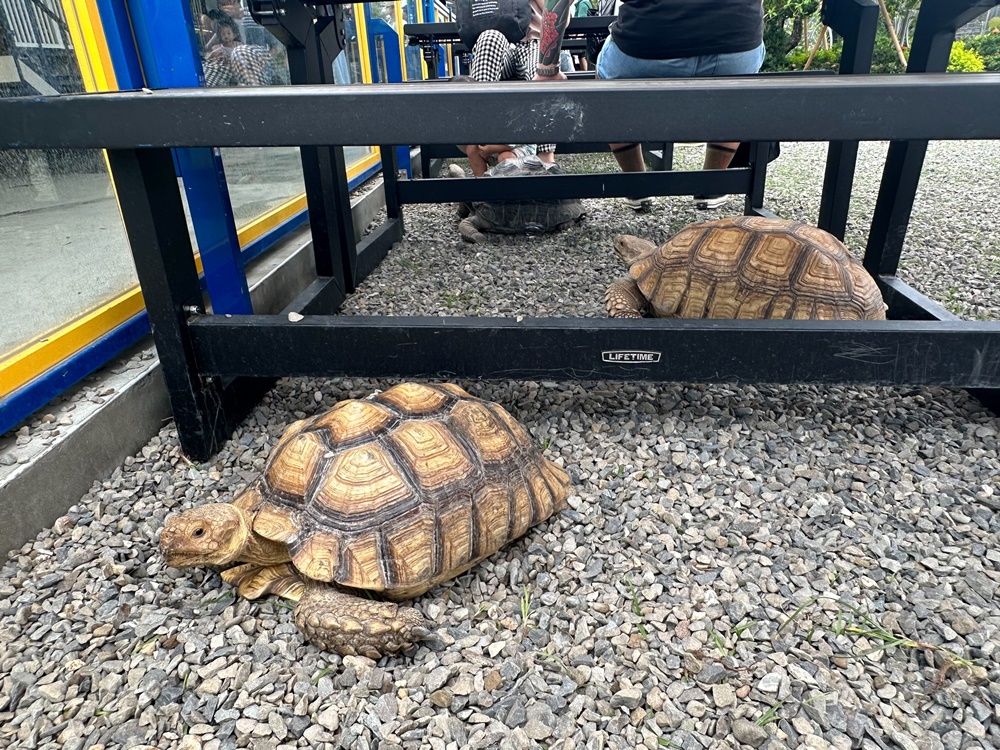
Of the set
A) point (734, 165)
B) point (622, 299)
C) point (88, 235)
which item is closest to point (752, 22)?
point (622, 299)

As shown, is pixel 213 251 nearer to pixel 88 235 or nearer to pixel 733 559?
pixel 88 235

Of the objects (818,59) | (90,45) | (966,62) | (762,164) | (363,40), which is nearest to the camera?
(90,45)

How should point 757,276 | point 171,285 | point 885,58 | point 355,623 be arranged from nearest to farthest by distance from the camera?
point 355,623 → point 171,285 → point 757,276 → point 885,58

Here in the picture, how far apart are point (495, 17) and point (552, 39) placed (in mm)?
1558

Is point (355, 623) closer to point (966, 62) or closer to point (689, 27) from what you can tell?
point (689, 27)

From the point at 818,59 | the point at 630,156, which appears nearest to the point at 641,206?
the point at 630,156

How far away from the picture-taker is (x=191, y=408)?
205 cm

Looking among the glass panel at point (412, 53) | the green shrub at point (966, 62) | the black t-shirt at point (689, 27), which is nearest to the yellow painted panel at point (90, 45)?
the black t-shirt at point (689, 27)

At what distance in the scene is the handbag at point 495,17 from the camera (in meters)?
5.23

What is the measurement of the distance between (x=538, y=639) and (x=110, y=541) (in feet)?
3.90

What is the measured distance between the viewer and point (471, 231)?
4.55 meters

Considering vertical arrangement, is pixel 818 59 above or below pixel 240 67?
below

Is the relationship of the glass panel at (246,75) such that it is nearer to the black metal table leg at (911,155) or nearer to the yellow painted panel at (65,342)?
the yellow painted panel at (65,342)

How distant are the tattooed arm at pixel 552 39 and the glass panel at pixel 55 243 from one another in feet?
8.46
